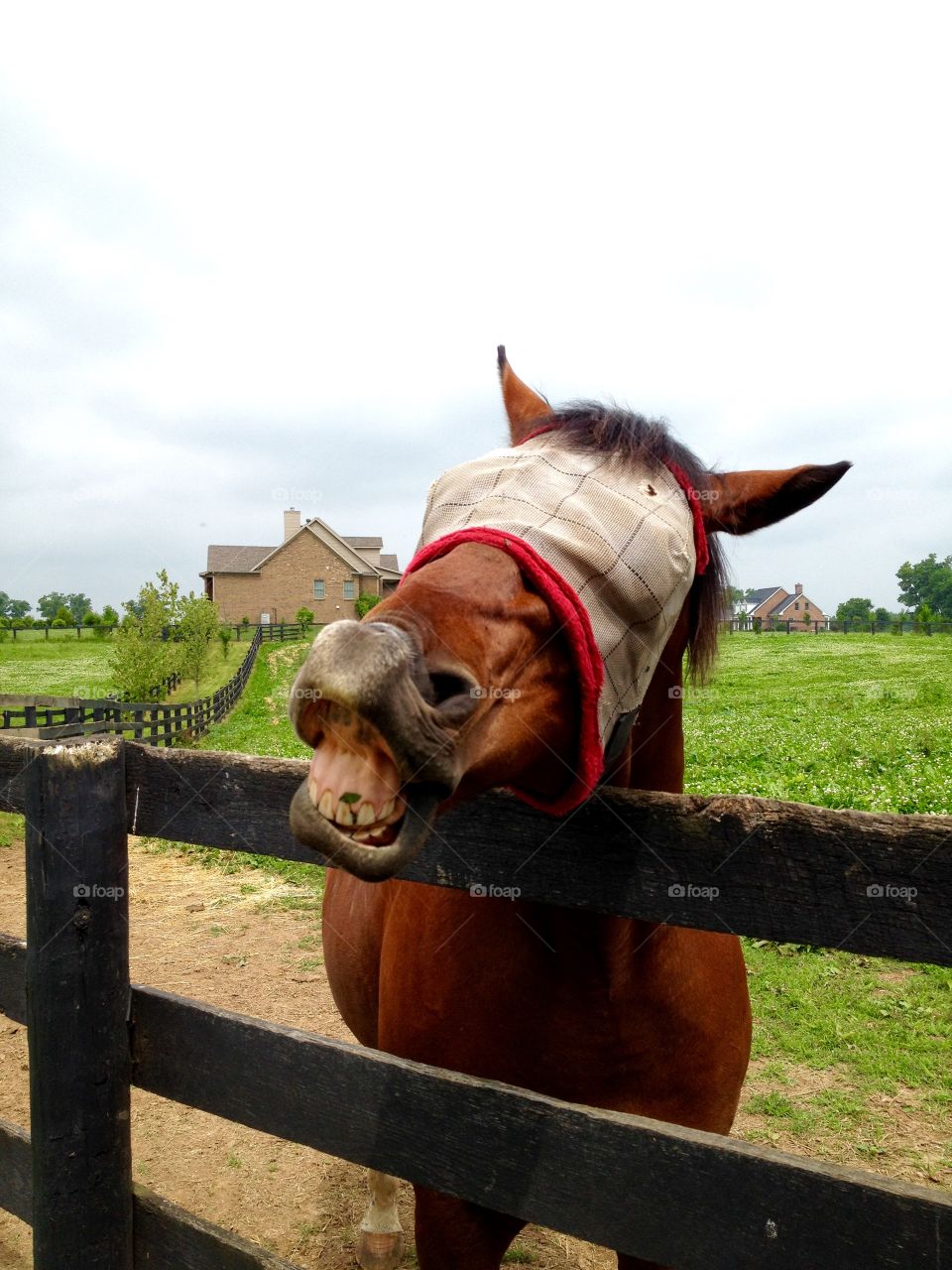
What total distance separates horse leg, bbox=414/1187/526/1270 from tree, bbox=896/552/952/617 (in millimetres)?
96834

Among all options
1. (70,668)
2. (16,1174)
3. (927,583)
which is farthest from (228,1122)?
(927,583)

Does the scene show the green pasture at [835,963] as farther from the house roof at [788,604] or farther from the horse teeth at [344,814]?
the house roof at [788,604]

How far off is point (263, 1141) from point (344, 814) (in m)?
4.34

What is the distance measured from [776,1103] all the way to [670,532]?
4225 millimetres

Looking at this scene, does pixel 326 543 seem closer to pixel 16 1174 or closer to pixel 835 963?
pixel 835 963

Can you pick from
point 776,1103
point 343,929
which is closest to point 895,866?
point 343,929

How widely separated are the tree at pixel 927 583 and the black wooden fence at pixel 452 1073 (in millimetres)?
97087

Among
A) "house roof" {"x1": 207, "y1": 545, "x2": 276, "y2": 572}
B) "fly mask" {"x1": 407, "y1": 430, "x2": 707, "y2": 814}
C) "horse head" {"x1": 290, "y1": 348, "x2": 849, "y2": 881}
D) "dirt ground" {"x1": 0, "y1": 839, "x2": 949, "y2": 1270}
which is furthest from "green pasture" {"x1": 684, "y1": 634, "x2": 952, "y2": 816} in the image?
"house roof" {"x1": 207, "y1": 545, "x2": 276, "y2": 572}

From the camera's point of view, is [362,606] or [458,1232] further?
[362,606]

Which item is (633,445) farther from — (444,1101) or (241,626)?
(241,626)

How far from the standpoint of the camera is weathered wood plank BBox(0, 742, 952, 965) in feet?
4.47

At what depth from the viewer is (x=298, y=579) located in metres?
55.8

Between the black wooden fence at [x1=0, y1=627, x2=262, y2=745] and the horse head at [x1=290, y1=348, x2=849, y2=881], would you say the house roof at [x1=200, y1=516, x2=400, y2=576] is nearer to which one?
the black wooden fence at [x1=0, y1=627, x2=262, y2=745]

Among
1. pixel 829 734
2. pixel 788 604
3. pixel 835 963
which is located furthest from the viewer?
pixel 788 604
